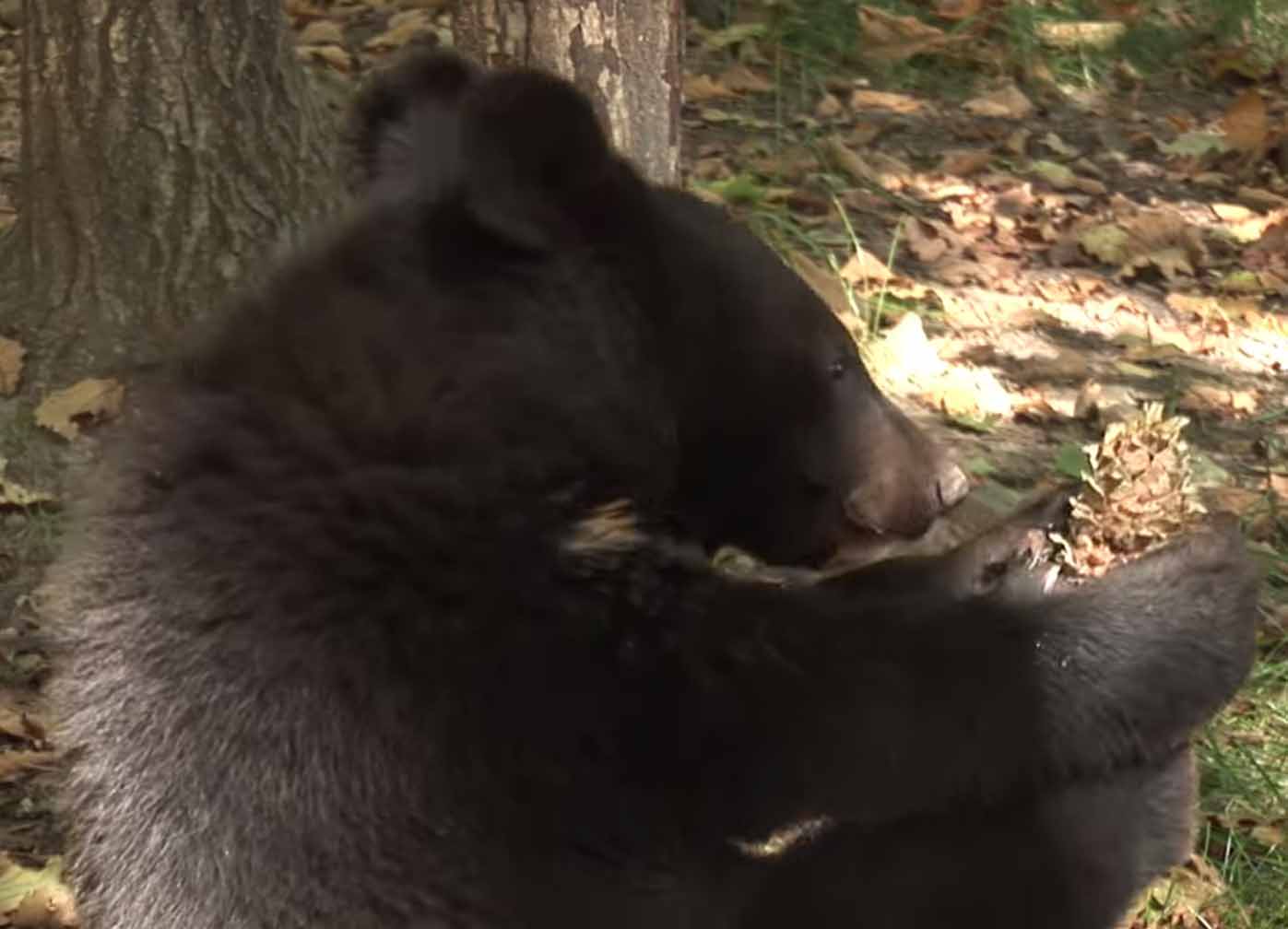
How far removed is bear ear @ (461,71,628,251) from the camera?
10.7ft

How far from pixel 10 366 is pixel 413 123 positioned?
2.63 metres

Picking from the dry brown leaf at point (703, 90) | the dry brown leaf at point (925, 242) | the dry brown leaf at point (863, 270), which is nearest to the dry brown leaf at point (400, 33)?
the dry brown leaf at point (703, 90)

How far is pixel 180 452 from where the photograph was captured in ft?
10.8

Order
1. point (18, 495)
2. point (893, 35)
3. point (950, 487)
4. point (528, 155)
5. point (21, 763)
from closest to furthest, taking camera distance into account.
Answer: point (528, 155) < point (950, 487) < point (21, 763) < point (18, 495) < point (893, 35)

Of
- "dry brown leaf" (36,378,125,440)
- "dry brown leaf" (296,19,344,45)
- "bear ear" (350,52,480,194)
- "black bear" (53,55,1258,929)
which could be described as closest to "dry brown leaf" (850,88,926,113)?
"dry brown leaf" (296,19,344,45)

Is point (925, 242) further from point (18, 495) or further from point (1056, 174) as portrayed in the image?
point (18, 495)

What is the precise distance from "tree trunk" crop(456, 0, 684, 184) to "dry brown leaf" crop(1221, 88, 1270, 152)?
4257mm

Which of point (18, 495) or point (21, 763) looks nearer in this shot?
point (21, 763)

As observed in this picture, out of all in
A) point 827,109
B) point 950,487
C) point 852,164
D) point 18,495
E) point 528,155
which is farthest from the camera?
point 827,109

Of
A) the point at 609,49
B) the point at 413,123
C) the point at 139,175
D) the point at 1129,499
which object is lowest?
the point at 139,175

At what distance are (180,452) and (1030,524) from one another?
1.53 metres

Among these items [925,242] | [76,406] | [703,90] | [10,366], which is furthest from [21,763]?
[703,90]

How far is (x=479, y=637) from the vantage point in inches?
124

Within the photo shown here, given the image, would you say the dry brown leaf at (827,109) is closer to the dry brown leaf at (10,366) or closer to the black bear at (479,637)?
the dry brown leaf at (10,366)
